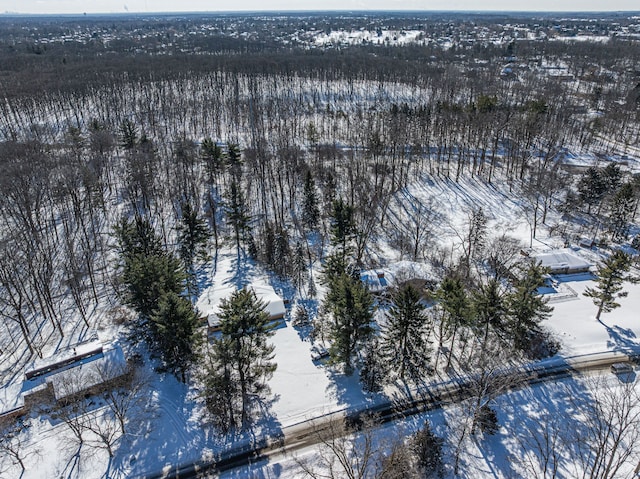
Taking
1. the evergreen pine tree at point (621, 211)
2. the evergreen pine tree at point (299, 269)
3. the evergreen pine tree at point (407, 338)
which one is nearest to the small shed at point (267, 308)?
the evergreen pine tree at point (299, 269)

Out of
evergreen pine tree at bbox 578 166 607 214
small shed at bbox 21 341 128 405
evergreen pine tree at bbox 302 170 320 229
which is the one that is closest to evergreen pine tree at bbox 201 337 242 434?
small shed at bbox 21 341 128 405

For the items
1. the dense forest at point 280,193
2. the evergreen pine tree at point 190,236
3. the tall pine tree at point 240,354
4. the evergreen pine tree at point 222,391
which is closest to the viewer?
the evergreen pine tree at point 222,391

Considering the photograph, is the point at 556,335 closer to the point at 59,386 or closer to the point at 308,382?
the point at 308,382

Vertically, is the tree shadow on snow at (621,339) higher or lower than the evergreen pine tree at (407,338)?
lower

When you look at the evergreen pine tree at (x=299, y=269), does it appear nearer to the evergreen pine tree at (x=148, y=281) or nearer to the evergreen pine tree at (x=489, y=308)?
the evergreen pine tree at (x=148, y=281)

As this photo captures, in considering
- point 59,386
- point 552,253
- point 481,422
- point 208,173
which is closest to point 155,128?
point 208,173

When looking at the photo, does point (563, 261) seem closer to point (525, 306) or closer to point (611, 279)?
point (611, 279)
